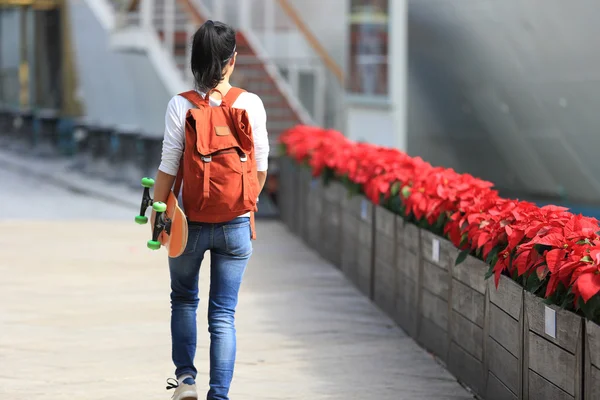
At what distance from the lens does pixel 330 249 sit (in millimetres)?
12273

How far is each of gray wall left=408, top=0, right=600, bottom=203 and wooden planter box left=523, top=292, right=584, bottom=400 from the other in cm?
977

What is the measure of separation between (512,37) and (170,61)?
24.4ft

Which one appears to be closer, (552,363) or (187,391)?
(552,363)

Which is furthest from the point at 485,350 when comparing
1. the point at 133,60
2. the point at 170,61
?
the point at 133,60

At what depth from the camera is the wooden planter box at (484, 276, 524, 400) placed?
5.86 m

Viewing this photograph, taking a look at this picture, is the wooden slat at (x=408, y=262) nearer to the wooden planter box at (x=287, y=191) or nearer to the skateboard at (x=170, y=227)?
the skateboard at (x=170, y=227)

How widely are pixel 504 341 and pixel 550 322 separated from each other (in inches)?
33.4

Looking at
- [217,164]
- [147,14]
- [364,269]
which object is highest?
[147,14]

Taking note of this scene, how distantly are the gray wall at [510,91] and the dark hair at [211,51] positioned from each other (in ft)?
33.5

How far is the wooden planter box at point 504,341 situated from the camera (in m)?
5.86

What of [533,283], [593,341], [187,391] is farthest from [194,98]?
[593,341]

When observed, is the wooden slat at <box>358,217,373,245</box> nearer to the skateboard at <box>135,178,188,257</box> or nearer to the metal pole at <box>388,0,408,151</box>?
the skateboard at <box>135,178,188,257</box>

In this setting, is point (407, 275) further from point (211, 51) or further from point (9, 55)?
point (9, 55)

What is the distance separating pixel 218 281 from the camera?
5766mm
